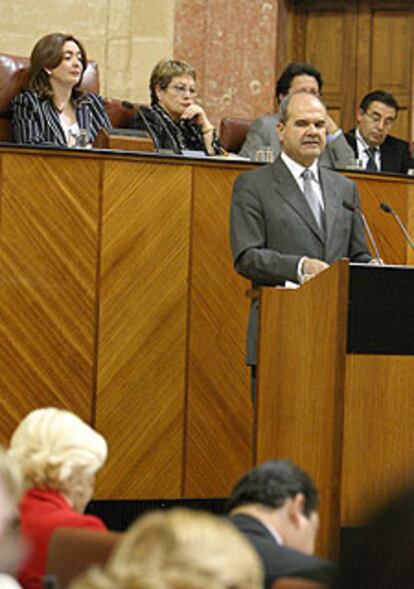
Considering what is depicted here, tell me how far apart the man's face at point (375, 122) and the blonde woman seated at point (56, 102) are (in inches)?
75.2

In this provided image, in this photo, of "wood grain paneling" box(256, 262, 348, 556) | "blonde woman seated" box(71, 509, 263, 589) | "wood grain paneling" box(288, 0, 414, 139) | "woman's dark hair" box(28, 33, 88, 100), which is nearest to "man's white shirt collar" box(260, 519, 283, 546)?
"blonde woman seated" box(71, 509, 263, 589)

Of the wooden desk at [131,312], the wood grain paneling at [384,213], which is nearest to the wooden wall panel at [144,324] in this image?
the wooden desk at [131,312]

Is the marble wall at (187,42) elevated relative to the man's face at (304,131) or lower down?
elevated

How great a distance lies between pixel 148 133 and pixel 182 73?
549 millimetres

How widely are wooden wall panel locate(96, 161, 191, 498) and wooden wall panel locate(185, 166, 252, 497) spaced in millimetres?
50

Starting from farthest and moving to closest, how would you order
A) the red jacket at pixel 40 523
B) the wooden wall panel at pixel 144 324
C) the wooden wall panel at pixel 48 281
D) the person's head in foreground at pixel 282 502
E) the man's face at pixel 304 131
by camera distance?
the wooden wall panel at pixel 144 324 → the wooden wall panel at pixel 48 281 → the man's face at pixel 304 131 → the person's head in foreground at pixel 282 502 → the red jacket at pixel 40 523

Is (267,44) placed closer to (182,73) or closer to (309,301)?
(182,73)

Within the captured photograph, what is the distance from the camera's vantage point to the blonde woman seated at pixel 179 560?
146 cm

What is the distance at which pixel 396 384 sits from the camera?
424cm

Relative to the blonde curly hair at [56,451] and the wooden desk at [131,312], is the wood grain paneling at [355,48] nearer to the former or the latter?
the wooden desk at [131,312]

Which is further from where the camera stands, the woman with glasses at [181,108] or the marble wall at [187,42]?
the marble wall at [187,42]

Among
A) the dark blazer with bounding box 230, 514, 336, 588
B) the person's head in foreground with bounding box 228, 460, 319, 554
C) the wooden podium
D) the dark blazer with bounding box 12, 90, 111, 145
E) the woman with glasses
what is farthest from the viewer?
the woman with glasses

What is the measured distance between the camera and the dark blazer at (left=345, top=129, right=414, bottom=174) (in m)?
8.05

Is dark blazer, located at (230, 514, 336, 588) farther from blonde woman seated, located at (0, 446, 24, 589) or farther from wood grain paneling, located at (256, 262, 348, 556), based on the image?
wood grain paneling, located at (256, 262, 348, 556)
